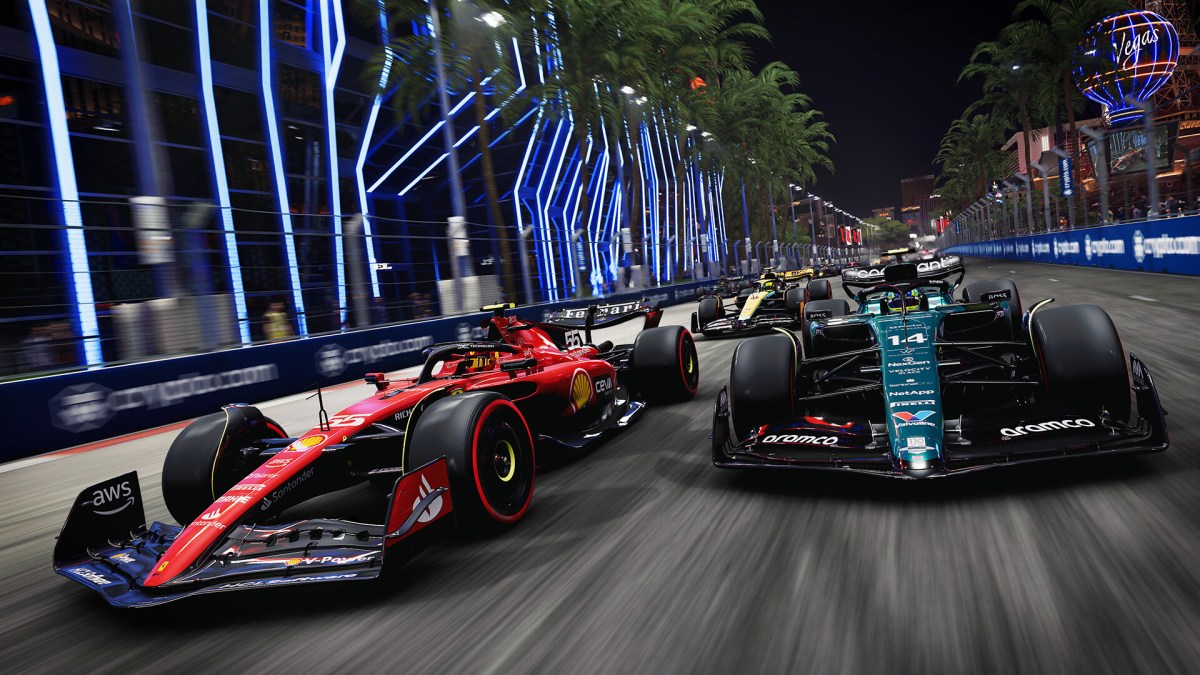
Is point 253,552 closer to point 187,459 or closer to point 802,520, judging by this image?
point 187,459

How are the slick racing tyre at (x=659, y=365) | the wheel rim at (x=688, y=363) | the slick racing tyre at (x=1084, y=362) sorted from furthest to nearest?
the wheel rim at (x=688, y=363) → the slick racing tyre at (x=659, y=365) → the slick racing tyre at (x=1084, y=362)

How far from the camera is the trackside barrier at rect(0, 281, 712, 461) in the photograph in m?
7.51

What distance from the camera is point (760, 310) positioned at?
13.2 meters

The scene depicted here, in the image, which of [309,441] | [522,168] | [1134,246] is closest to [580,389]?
[309,441]

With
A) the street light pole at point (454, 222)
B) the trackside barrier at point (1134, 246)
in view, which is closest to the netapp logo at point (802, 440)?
the street light pole at point (454, 222)

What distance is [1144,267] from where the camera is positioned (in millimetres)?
20469

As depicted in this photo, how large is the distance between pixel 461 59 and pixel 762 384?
20.1 m

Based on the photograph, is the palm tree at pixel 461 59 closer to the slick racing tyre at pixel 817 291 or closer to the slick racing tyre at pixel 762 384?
the slick racing tyre at pixel 817 291

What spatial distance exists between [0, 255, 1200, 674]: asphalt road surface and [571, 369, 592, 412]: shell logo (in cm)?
122

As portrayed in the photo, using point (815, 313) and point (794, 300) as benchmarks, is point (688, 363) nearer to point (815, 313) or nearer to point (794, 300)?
point (815, 313)

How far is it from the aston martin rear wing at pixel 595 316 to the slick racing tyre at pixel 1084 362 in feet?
12.0

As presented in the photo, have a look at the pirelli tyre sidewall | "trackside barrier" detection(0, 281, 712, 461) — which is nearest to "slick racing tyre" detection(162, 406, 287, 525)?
"trackside barrier" detection(0, 281, 712, 461)

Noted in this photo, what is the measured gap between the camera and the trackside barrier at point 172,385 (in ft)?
24.6

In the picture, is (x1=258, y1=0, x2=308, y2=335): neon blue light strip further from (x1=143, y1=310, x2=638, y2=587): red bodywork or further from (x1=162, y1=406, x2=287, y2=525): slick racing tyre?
(x1=162, y1=406, x2=287, y2=525): slick racing tyre
